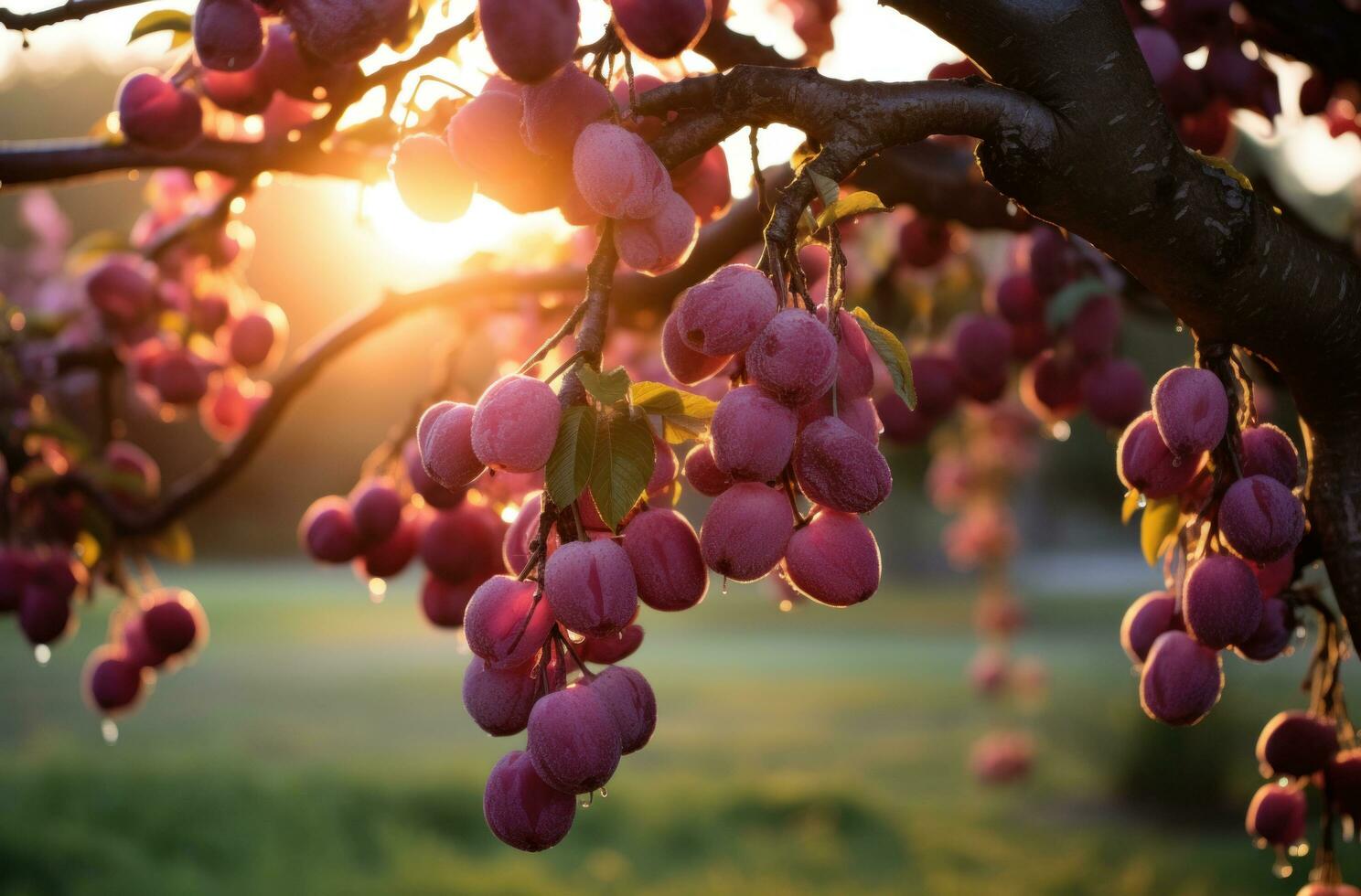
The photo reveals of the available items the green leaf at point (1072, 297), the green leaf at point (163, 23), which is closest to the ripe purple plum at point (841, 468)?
the green leaf at point (163, 23)

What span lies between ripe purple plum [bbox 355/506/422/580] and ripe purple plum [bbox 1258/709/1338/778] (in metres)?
0.86

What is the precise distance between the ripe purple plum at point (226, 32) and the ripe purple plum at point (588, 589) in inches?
18.4

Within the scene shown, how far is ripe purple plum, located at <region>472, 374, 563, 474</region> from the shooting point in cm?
57

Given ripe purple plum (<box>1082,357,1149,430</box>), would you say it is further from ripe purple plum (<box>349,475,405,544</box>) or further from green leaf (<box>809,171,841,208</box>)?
green leaf (<box>809,171,841,208</box>)

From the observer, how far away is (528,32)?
581mm

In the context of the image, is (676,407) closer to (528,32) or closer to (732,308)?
(732,308)

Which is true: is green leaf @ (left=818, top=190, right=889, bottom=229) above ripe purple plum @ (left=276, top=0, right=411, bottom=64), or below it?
below

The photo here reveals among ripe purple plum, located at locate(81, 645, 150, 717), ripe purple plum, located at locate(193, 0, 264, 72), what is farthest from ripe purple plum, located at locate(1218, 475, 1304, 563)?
ripe purple plum, located at locate(81, 645, 150, 717)

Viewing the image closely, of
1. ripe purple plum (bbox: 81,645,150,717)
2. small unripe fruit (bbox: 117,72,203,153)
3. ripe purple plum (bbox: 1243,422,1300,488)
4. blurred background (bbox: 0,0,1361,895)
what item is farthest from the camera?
blurred background (bbox: 0,0,1361,895)

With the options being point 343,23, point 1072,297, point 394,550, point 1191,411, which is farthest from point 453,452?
point 1072,297

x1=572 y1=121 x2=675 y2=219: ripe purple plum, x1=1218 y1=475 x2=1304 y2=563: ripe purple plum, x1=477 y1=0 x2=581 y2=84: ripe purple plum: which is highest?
x1=477 y1=0 x2=581 y2=84: ripe purple plum

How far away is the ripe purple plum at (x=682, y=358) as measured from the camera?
650 millimetres

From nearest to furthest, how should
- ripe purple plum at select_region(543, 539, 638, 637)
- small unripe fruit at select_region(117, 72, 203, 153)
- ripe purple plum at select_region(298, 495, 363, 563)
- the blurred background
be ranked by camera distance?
ripe purple plum at select_region(543, 539, 638, 637), small unripe fruit at select_region(117, 72, 203, 153), ripe purple plum at select_region(298, 495, 363, 563), the blurred background

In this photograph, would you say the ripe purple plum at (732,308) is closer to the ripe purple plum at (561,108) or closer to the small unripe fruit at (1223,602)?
the ripe purple plum at (561,108)
